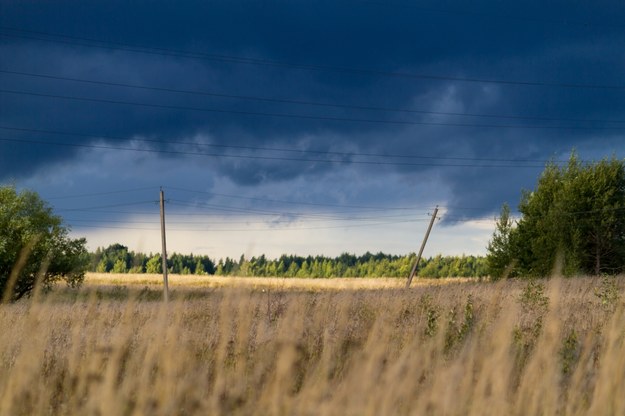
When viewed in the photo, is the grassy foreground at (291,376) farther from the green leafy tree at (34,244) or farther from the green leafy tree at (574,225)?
Answer: the green leafy tree at (574,225)

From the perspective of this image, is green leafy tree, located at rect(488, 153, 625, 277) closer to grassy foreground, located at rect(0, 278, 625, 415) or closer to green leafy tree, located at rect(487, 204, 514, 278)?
green leafy tree, located at rect(487, 204, 514, 278)

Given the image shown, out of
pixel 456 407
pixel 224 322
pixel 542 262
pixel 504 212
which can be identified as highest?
pixel 504 212

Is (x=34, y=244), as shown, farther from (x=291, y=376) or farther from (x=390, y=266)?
(x=390, y=266)

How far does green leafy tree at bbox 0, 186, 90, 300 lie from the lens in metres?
43.2

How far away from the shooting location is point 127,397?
5.29 meters

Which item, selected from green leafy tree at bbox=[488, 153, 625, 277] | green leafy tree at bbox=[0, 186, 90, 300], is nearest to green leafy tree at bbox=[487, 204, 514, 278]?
green leafy tree at bbox=[488, 153, 625, 277]

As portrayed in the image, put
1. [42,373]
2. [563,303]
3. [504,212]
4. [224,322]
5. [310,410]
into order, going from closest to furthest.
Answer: [310,410], [224,322], [42,373], [563,303], [504,212]

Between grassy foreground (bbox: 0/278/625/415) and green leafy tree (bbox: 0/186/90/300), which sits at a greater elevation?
green leafy tree (bbox: 0/186/90/300)

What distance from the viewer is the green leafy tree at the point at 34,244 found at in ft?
142

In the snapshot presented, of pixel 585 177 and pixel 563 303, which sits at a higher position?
pixel 585 177

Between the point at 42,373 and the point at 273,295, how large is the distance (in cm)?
868

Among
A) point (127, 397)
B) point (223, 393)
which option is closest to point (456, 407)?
point (223, 393)

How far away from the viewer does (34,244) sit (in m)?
42.6

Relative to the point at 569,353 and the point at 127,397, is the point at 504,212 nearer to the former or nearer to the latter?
the point at 569,353
